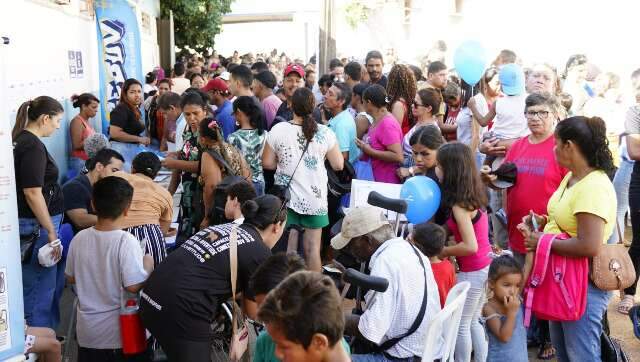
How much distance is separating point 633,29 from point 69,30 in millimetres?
16020

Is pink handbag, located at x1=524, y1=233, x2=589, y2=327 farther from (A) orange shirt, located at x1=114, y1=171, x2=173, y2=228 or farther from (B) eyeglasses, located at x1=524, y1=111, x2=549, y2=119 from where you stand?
(A) orange shirt, located at x1=114, y1=171, x2=173, y2=228

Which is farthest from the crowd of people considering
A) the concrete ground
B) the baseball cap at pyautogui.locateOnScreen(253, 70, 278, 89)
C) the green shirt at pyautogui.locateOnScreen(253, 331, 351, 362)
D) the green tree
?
the green tree

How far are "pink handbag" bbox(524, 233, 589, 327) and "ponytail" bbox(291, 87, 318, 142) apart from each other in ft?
7.21

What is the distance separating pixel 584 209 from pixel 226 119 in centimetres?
405

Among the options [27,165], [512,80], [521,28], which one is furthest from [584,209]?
[521,28]

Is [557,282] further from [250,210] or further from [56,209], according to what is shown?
[56,209]

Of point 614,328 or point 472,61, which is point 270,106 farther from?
point 614,328

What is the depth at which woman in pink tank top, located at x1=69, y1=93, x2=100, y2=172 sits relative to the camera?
22.6ft

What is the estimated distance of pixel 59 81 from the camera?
24.7ft

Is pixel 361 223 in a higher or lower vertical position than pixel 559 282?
higher

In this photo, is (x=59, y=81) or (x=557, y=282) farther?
(x=59, y=81)

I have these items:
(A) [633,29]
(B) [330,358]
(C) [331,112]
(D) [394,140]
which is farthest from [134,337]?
(A) [633,29]

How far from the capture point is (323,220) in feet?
17.8

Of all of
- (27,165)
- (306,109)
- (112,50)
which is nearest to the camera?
(27,165)
